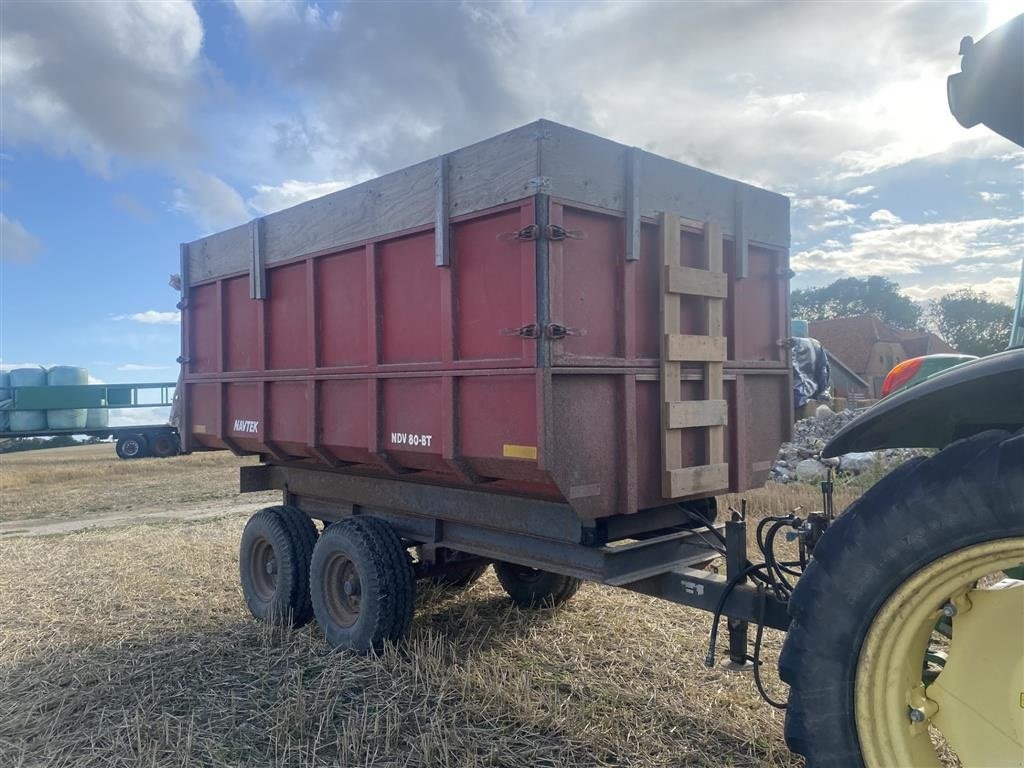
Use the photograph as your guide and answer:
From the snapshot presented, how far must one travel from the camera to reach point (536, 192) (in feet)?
11.5

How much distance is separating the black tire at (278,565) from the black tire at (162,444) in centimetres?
1902

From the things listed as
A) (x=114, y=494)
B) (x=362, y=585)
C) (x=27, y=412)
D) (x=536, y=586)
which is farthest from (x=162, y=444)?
(x=362, y=585)

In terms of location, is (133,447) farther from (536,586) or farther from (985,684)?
(985,684)

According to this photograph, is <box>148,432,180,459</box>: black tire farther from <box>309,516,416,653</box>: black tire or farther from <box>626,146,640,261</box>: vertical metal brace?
<box>626,146,640,261</box>: vertical metal brace

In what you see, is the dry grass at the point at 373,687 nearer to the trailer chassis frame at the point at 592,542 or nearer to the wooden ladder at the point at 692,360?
the trailer chassis frame at the point at 592,542

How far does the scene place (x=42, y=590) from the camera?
6508 mm

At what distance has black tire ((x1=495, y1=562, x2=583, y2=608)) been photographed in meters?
5.42

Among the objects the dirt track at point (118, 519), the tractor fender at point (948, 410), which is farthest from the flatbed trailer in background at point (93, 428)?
the tractor fender at point (948, 410)

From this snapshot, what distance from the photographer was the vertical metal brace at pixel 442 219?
13.2ft

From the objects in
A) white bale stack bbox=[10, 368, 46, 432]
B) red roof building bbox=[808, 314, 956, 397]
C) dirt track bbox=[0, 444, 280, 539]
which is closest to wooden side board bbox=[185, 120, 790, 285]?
dirt track bbox=[0, 444, 280, 539]

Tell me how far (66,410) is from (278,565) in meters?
21.9

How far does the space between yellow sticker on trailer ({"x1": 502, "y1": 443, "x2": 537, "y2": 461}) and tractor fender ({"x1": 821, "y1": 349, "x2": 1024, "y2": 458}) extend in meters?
1.35

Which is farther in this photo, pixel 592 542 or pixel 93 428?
pixel 93 428

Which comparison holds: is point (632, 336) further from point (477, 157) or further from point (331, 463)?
point (331, 463)
